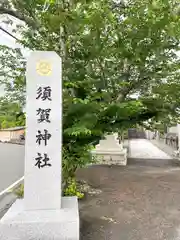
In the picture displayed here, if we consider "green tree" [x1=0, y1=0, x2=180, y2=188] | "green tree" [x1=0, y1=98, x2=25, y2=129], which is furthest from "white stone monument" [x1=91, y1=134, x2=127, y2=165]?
"green tree" [x1=0, y1=98, x2=25, y2=129]

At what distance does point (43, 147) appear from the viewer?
284 cm

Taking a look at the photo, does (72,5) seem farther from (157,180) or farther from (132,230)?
(157,180)

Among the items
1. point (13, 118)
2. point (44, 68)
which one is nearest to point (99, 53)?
point (44, 68)

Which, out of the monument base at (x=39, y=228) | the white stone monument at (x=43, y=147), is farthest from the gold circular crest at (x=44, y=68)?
the monument base at (x=39, y=228)

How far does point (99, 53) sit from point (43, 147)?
1.97 metres

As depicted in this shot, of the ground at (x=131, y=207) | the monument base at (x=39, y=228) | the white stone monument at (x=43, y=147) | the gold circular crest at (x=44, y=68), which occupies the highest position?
the gold circular crest at (x=44, y=68)

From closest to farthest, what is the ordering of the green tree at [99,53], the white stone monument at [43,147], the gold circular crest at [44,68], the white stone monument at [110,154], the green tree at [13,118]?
the white stone monument at [43,147] → the gold circular crest at [44,68] → the green tree at [99,53] → the green tree at [13,118] → the white stone monument at [110,154]

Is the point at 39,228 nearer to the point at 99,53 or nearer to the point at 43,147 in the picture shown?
the point at 43,147

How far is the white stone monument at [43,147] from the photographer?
2.77 metres

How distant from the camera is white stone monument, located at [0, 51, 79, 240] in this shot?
277 cm

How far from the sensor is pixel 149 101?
436 centimetres

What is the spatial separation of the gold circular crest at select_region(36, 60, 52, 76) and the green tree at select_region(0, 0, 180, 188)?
0.57 metres

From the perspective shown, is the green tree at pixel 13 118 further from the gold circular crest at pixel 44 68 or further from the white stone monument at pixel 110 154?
the white stone monument at pixel 110 154

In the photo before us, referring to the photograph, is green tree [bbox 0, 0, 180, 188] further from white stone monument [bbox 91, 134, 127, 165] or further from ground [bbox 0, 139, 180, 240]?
white stone monument [bbox 91, 134, 127, 165]
